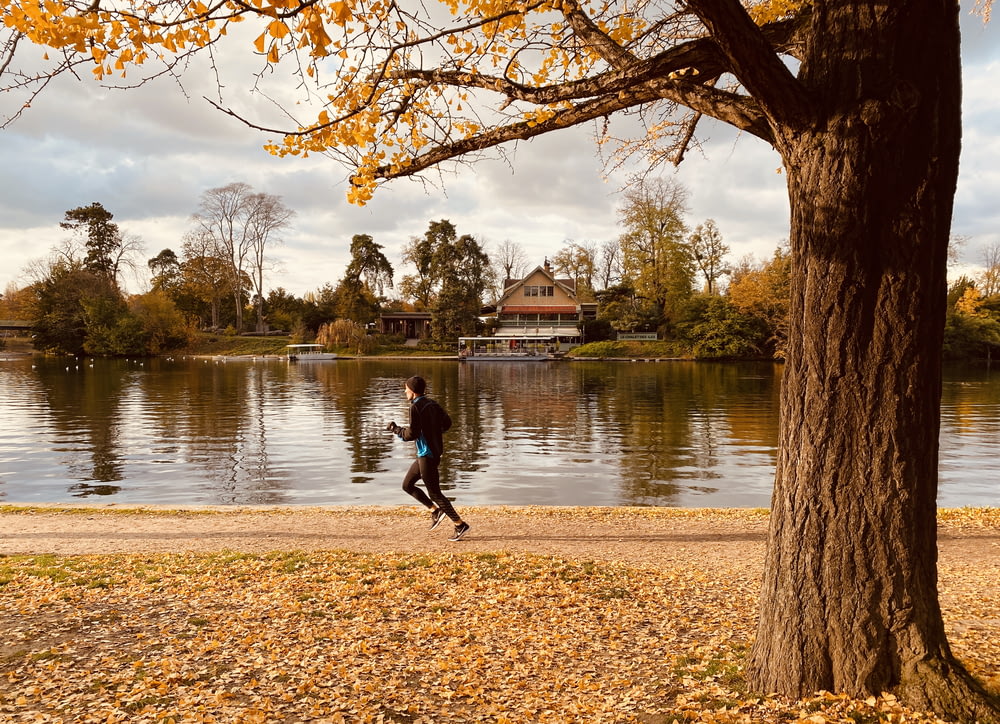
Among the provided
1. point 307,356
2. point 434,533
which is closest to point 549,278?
point 307,356

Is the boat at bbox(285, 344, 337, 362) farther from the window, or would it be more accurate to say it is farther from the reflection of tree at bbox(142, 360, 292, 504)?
the window

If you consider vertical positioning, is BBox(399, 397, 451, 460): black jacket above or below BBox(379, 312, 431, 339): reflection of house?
below

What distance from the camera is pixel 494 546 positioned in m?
8.16

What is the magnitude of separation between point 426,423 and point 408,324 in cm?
7830

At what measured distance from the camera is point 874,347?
3377mm

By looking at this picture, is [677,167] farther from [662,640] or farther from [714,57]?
[662,640]

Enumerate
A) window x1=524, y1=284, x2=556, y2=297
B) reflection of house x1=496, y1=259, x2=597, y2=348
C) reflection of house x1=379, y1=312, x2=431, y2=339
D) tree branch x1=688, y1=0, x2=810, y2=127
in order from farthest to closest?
reflection of house x1=379, y1=312, x2=431, y2=339 → window x1=524, y1=284, x2=556, y2=297 → reflection of house x1=496, y1=259, x2=597, y2=348 → tree branch x1=688, y1=0, x2=810, y2=127

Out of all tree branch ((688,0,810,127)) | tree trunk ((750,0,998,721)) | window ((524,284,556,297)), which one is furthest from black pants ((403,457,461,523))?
window ((524,284,556,297))

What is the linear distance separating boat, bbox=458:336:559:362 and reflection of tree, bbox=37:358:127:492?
105 feet

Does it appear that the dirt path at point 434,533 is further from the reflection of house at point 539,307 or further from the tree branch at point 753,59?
the reflection of house at point 539,307

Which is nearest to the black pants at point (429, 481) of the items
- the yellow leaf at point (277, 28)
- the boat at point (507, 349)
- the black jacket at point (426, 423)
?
the black jacket at point (426, 423)

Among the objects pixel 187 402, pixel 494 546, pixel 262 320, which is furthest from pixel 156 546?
pixel 262 320

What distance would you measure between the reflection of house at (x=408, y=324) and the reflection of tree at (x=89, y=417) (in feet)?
132

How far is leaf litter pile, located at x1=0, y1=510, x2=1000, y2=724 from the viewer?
3.69 m
